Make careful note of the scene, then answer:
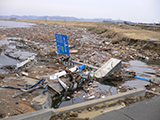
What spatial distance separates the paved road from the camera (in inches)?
123

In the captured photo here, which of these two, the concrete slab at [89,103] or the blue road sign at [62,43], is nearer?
the concrete slab at [89,103]

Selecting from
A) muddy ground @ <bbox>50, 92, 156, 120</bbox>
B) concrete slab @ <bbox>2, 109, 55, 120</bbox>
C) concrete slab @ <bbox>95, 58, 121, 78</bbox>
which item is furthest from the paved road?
concrete slab @ <bbox>95, 58, 121, 78</bbox>

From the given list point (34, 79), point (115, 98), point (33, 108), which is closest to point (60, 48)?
point (34, 79)

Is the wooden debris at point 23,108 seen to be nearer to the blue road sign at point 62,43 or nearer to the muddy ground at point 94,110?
the muddy ground at point 94,110

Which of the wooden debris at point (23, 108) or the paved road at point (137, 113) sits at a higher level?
the paved road at point (137, 113)

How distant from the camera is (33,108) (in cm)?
413

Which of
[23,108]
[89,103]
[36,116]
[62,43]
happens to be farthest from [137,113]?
[62,43]

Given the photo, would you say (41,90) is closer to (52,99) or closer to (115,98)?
(52,99)

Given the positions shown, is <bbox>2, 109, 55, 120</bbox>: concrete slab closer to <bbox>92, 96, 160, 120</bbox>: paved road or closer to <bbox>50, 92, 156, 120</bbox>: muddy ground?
<bbox>50, 92, 156, 120</bbox>: muddy ground

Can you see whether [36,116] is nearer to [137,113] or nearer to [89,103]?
[89,103]

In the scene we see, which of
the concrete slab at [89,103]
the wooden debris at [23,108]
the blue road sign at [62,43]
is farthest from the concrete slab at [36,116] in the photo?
the blue road sign at [62,43]

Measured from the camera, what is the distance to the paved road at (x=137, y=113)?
3.12 meters

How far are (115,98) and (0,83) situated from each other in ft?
15.2

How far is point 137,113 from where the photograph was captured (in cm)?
334
